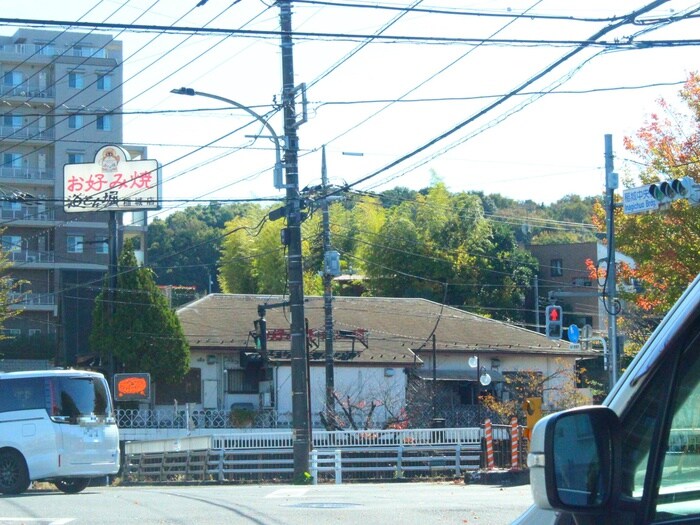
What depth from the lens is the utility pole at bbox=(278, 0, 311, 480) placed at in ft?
76.1

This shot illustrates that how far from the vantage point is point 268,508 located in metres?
14.6

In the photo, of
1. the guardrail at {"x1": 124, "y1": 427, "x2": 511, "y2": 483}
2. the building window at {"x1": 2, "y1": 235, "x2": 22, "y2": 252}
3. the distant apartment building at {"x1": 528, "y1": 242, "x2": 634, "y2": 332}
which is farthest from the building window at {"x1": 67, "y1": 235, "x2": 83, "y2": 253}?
the guardrail at {"x1": 124, "y1": 427, "x2": 511, "y2": 483}

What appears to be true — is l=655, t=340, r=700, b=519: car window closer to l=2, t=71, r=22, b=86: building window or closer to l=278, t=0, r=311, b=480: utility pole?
l=278, t=0, r=311, b=480: utility pole

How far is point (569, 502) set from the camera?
111 inches

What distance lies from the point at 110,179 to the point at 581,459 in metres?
42.5

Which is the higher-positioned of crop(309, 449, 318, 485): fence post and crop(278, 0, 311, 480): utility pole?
crop(278, 0, 311, 480): utility pole

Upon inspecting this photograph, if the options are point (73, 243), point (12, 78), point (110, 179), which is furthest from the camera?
point (12, 78)

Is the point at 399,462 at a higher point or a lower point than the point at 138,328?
lower

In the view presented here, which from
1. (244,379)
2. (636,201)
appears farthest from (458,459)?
(244,379)

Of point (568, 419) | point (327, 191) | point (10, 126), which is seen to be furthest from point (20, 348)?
point (568, 419)

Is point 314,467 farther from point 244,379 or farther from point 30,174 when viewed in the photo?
point 30,174

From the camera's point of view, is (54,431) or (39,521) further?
(54,431)

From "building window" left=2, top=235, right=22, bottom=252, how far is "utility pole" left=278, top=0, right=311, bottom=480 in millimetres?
39887

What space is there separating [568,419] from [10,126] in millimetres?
67052
